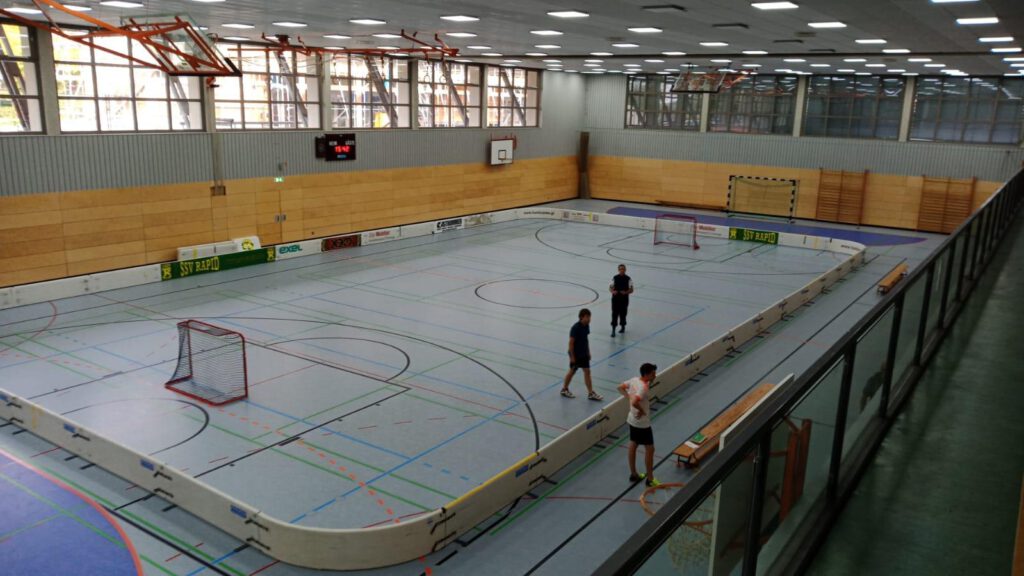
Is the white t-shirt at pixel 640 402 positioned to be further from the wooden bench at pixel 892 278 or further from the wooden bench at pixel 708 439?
the wooden bench at pixel 892 278

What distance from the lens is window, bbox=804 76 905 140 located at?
3847cm

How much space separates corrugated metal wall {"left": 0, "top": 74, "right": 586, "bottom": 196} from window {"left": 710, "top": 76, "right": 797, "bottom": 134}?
36.5 feet

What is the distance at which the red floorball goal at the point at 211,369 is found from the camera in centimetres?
1474

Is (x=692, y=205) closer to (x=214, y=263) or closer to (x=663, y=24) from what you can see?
(x=663, y=24)

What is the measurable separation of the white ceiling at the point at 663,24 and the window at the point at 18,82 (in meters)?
3.42

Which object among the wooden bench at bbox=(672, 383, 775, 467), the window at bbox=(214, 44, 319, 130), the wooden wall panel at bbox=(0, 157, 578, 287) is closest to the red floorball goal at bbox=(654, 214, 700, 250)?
the wooden wall panel at bbox=(0, 157, 578, 287)

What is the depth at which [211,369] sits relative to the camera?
15.8 m

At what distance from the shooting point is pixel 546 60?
33.9 m

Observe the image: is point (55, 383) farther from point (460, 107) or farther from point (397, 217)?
point (460, 107)

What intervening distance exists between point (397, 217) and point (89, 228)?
1325cm

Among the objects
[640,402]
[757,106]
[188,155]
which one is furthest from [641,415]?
[757,106]

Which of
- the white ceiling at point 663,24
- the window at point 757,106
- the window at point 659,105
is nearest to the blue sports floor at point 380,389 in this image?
the white ceiling at point 663,24

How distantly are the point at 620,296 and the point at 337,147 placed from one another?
1614 cm

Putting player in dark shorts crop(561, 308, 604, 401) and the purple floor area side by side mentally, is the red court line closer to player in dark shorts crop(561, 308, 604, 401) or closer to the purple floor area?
player in dark shorts crop(561, 308, 604, 401)
